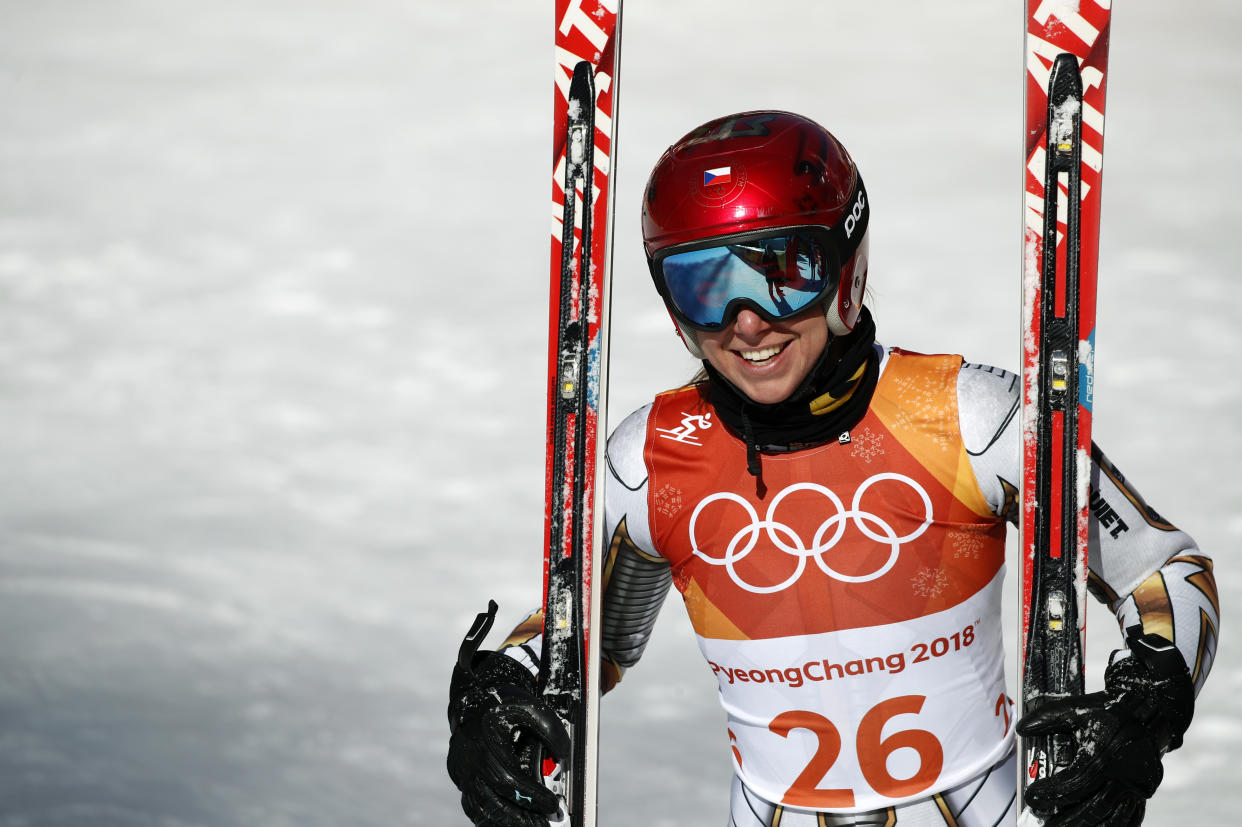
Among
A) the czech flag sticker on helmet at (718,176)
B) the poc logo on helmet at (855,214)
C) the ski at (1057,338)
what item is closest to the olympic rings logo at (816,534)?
the ski at (1057,338)

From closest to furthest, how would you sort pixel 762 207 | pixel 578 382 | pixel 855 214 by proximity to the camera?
pixel 762 207 < pixel 855 214 < pixel 578 382

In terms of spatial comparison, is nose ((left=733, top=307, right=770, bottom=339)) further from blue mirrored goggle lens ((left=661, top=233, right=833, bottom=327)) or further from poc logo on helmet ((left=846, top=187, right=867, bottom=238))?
poc logo on helmet ((left=846, top=187, right=867, bottom=238))

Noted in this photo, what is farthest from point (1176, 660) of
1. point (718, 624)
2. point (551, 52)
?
point (551, 52)

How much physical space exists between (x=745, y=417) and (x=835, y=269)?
31cm

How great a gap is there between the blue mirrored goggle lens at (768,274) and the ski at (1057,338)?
1.25ft

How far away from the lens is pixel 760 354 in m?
2.66

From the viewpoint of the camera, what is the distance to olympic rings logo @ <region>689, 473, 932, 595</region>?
8.65 ft

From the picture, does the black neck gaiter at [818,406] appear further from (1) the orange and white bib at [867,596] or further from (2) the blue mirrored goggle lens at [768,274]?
(2) the blue mirrored goggle lens at [768,274]

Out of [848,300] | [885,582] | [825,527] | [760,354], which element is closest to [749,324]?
[760,354]

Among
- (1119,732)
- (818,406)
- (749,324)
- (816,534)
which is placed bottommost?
(1119,732)

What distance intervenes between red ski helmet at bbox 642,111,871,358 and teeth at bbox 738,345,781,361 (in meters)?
0.07

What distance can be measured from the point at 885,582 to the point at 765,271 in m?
0.58

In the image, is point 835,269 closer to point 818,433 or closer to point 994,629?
point 818,433

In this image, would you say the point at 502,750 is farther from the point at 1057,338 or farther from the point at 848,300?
the point at 1057,338
